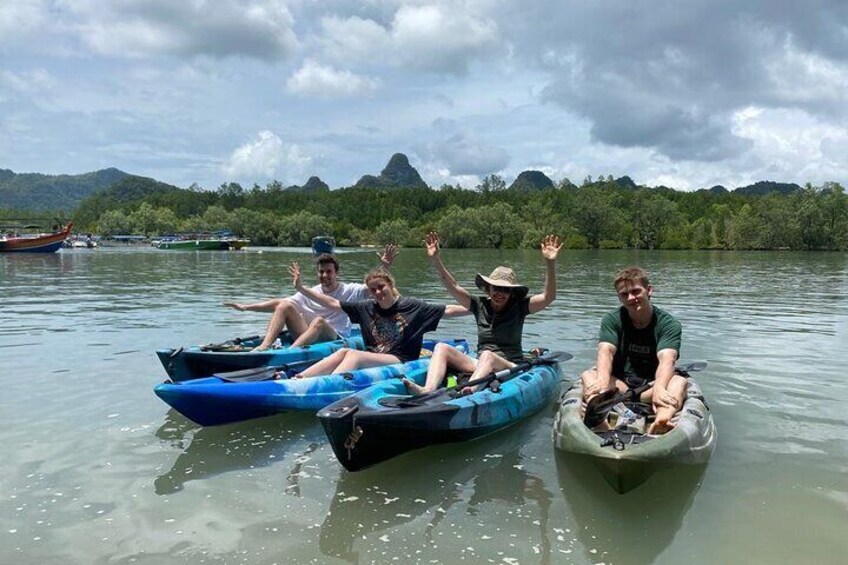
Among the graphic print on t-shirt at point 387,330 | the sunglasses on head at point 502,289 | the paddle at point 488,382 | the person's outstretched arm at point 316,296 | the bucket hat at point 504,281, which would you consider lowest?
the paddle at point 488,382

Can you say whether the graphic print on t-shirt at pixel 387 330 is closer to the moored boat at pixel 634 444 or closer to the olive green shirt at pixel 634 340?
the olive green shirt at pixel 634 340

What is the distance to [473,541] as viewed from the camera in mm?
5305

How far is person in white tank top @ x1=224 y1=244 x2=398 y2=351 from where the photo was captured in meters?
10.6

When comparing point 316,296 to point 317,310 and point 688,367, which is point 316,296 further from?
point 688,367

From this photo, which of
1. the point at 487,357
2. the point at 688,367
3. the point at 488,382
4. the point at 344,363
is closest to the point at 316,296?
the point at 344,363

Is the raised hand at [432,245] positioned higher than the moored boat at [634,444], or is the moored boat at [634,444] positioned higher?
the raised hand at [432,245]

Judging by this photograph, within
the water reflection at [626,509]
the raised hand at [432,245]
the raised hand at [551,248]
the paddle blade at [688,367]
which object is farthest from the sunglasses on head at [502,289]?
the water reflection at [626,509]

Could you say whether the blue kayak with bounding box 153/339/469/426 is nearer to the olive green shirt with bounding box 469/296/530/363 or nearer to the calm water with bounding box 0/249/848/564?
the calm water with bounding box 0/249/848/564

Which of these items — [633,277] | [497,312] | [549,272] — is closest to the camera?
[633,277]

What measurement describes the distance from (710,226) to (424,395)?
109906mm

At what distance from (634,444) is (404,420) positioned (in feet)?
Result: 6.73

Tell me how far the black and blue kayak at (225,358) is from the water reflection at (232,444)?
69cm

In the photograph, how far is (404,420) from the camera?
21.3ft

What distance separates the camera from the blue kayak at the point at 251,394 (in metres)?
7.48
